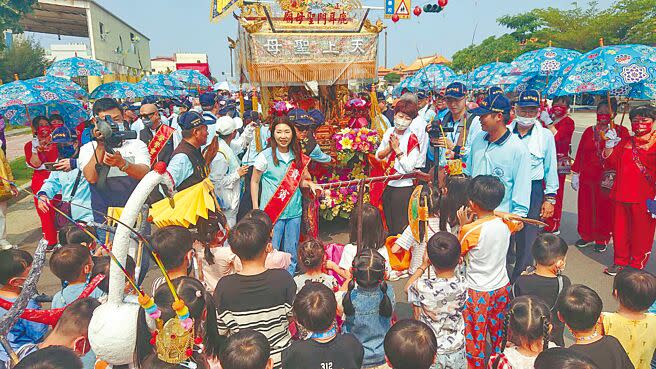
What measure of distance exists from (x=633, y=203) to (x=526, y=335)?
3.30 m

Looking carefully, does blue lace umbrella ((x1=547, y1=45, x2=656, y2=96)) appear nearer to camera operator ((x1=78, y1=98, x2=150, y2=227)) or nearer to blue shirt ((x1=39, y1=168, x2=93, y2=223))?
camera operator ((x1=78, y1=98, x2=150, y2=227))

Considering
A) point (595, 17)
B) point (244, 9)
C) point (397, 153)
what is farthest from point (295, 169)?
point (595, 17)

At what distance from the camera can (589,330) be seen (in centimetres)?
216

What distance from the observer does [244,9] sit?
593 centimetres

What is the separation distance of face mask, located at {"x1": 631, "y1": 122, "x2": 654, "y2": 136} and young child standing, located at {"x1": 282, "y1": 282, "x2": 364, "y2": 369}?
3.89 m

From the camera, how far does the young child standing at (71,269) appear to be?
265cm

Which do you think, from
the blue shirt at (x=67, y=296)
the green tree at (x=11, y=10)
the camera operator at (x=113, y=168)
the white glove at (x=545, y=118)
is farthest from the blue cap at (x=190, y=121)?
the green tree at (x=11, y=10)

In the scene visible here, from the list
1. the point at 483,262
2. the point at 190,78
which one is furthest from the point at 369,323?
the point at 190,78

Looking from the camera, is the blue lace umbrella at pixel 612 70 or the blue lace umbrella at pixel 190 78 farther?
the blue lace umbrella at pixel 190 78

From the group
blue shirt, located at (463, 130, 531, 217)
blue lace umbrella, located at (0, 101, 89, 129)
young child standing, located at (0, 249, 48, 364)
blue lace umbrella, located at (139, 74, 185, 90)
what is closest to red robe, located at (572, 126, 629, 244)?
blue shirt, located at (463, 130, 531, 217)

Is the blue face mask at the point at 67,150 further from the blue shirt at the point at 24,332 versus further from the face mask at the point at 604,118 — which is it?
the face mask at the point at 604,118

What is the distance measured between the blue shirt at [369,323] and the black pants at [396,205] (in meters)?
2.42

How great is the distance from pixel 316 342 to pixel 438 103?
626 centimetres

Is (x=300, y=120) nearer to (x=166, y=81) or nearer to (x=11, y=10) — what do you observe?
(x=11, y=10)
